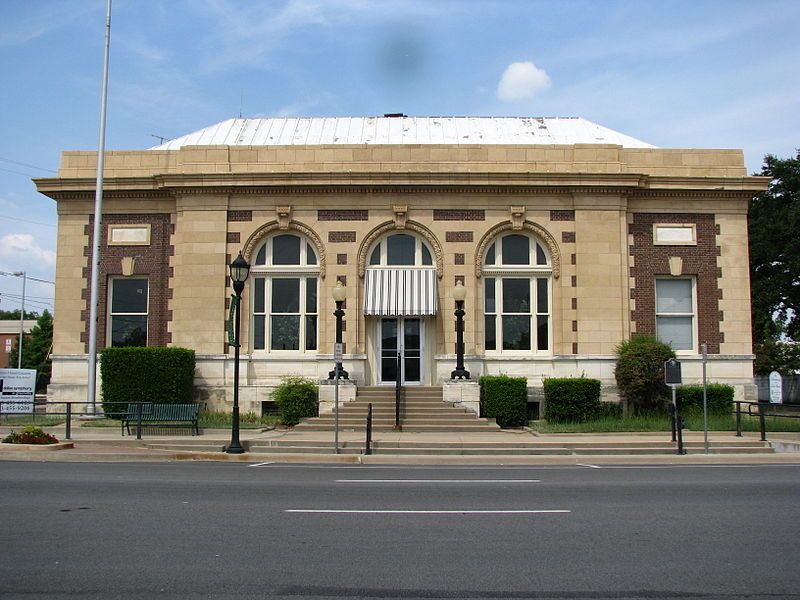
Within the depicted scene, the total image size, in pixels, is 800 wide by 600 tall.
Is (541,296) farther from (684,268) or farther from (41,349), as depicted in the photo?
(41,349)

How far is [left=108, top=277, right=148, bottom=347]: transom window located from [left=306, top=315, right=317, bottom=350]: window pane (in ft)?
18.4

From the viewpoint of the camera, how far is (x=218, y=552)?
8.17 meters

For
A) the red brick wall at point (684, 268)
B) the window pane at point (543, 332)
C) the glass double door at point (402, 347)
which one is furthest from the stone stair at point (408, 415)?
the red brick wall at point (684, 268)

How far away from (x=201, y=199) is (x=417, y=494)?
17.2 m

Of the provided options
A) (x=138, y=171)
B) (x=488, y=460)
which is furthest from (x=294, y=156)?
(x=488, y=460)

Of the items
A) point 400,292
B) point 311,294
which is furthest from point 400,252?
point 311,294

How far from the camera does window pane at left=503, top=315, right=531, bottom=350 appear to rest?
88.8 feet

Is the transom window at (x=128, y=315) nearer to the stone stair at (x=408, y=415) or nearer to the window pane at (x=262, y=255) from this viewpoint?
the window pane at (x=262, y=255)

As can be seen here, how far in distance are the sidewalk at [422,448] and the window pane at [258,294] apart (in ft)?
17.5

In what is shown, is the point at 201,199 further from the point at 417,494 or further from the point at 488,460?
the point at 417,494

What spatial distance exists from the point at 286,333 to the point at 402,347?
12.9 feet

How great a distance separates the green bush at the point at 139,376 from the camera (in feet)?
81.9

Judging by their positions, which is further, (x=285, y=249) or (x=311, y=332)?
(x=285, y=249)

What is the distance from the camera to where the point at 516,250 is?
27.3 meters
